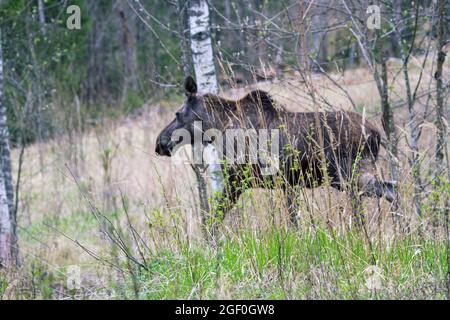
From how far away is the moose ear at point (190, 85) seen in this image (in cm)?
752

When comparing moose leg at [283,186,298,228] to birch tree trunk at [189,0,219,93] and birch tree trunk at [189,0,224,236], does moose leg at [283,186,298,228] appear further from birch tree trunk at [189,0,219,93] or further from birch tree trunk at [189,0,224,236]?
birch tree trunk at [189,0,219,93]

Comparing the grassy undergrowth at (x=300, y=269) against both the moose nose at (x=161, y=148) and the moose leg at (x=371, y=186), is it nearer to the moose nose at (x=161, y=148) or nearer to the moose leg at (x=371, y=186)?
the moose leg at (x=371, y=186)

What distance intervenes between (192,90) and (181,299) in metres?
3.33

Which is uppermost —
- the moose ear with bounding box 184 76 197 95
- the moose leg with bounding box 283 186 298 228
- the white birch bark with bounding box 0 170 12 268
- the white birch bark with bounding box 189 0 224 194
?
the white birch bark with bounding box 189 0 224 194

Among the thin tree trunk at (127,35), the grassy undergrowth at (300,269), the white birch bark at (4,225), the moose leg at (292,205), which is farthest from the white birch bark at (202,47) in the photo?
the thin tree trunk at (127,35)

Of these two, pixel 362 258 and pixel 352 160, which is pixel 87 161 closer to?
pixel 352 160

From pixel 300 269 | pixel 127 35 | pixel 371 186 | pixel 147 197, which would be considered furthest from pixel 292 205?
pixel 127 35

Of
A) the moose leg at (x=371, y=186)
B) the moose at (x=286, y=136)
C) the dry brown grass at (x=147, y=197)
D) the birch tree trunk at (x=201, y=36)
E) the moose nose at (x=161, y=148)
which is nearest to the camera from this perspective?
the dry brown grass at (x=147, y=197)

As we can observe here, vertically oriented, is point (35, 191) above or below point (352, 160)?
below

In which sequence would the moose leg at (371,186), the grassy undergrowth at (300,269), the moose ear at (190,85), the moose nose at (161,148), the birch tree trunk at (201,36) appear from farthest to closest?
the birch tree trunk at (201,36)
the moose nose at (161,148)
the moose ear at (190,85)
the moose leg at (371,186)
the grassy undergrowth at (300,269)

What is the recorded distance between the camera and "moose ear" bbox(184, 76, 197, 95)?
7.52 meters

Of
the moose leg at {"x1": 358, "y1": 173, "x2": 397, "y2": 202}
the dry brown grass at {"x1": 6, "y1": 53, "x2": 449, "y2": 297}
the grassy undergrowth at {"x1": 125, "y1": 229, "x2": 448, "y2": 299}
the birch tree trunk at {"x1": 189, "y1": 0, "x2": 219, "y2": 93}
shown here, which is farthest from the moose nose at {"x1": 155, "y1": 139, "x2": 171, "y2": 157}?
the grassy undergrowth at {"x1": 125, "y1": 229, "x2": 448, "y2": 299}
